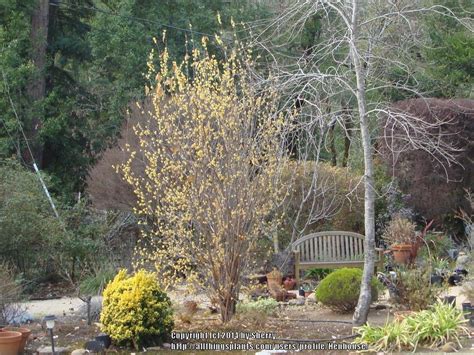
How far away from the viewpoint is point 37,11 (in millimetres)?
19156

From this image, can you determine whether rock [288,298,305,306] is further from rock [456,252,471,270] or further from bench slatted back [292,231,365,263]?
rock [456,252,471,270]

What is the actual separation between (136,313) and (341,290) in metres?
2.84

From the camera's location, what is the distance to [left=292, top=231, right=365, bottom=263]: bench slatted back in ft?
42.2

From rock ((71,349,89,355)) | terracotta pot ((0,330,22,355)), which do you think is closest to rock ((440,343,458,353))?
rock ((71,349,89,355))

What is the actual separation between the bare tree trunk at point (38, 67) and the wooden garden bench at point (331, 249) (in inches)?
335

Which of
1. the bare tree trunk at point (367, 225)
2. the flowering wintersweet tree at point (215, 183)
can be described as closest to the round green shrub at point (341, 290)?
the bare tree trunk at point (367, 225)

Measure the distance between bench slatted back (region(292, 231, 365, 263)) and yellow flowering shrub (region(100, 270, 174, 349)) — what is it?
16.8 feet

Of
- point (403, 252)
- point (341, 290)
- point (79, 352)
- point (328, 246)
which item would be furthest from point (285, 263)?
point (79, 352)

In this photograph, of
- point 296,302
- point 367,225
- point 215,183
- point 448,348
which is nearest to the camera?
point 448,348

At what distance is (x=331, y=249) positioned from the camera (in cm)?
1292

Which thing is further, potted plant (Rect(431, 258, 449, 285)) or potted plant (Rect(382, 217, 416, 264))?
potted plant (Rect(382, 217, 416, 264))

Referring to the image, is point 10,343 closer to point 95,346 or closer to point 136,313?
point 95,346

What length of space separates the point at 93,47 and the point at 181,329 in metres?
12.7

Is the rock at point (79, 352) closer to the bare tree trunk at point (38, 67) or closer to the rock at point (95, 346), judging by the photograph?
the rock at point (95, 346)
